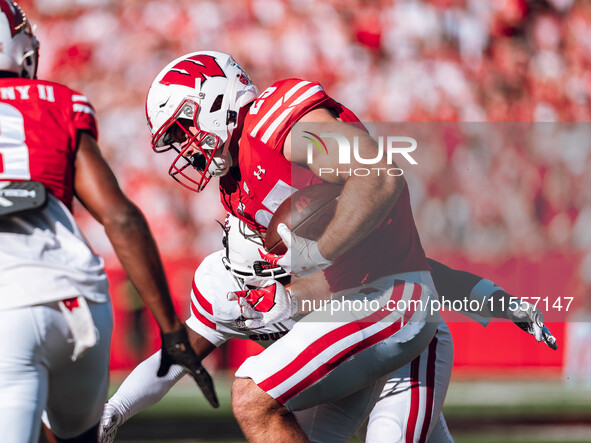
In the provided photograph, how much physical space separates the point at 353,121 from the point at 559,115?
290 inches

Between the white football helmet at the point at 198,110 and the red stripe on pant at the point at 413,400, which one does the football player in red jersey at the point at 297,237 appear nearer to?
the white football helmet at the point at 198,110

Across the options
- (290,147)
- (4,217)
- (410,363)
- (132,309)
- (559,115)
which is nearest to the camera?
(4,217)

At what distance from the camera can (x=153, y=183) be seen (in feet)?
28.9

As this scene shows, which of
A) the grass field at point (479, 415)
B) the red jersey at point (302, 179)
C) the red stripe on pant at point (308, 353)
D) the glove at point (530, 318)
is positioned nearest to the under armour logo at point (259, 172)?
the red jersey at point (302, 179)

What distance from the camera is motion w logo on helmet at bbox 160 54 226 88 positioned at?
3283 millimetres

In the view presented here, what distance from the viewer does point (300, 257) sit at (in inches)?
110

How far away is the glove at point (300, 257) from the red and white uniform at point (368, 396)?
8.8 inches

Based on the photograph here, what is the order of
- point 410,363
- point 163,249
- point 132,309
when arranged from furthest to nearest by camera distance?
1. point 163,249
2. point 132,309
3. point 410,363

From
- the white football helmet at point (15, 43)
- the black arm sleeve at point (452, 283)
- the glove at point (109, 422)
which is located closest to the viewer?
the white football helmet at point (15, 43)

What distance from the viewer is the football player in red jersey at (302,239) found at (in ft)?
8.86

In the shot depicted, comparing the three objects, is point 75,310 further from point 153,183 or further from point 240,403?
point 153,183

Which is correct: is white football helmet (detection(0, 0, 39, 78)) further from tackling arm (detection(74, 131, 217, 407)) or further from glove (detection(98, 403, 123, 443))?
glove (detection(98, 403, 123, 443))

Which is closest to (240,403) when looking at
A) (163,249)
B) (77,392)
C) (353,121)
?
(77,392)

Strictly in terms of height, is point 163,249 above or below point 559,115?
below
